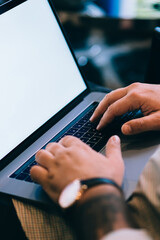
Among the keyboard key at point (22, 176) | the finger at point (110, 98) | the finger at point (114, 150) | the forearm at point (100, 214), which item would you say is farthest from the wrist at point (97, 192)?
the finger at point (110, 98)

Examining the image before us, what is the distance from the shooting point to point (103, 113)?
0.85 meters

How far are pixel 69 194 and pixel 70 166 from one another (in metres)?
0.06

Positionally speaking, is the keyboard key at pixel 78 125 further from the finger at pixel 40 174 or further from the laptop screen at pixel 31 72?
the finger at pixel 40 174

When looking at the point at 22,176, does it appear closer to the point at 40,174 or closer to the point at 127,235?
the point at 40,174

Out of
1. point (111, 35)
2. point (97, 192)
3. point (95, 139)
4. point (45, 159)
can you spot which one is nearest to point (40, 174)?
point (45, 159)

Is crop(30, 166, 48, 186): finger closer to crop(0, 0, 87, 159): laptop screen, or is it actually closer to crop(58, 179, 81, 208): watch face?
crop(58, 179, 81, 208): watch face

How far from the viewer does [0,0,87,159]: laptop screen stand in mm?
781

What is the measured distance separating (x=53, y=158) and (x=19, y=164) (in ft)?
0.60

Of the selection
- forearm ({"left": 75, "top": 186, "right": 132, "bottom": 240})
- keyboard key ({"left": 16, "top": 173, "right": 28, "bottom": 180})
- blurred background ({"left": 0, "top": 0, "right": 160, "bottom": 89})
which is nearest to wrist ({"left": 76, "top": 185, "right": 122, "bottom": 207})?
forearm ({"left": 75, "top": 186, "right": 132, "bottom": 240})

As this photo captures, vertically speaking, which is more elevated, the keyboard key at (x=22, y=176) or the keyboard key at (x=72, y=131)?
A: the keyboard key at (x=22, y=176)

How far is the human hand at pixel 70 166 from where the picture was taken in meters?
0.57

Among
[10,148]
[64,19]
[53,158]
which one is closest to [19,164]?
[10,148]

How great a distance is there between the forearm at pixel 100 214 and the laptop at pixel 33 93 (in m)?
0.17

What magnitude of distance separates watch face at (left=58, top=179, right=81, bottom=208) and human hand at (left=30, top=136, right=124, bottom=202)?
0.06ft
